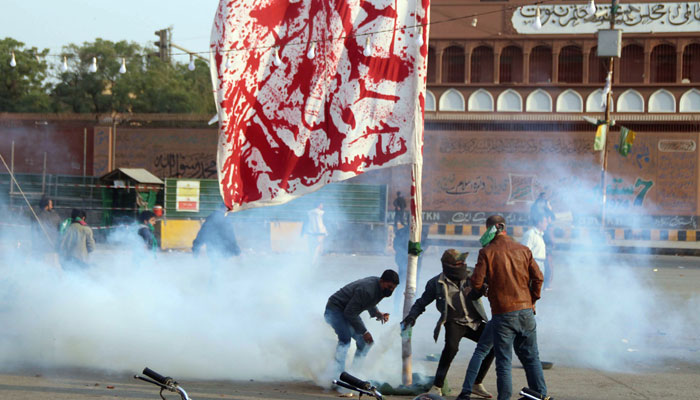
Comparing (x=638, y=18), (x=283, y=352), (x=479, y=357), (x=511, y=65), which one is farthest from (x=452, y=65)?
(x=479, y=357)

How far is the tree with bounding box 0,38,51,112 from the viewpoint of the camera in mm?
44156

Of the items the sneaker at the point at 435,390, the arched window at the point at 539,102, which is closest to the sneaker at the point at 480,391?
the sneaker at the point at 435,390

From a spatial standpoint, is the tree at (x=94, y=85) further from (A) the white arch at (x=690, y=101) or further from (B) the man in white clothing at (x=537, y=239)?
(B) the man in white clothing at (x=537, y=239)

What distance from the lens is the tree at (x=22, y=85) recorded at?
145ft

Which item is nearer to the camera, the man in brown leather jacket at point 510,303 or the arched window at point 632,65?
the man in brown leather jacket at point 510,303

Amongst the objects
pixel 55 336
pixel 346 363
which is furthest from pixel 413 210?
pixel 55 336

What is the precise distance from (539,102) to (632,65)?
157 inches

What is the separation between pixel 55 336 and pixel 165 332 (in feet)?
3.65

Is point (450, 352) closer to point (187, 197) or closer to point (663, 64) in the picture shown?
point (187, 197)

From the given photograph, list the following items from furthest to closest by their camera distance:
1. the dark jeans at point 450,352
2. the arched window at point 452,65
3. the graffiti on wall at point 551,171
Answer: the arched window at point 452,65, the graffiti on wall at point 551,171, the dark jeans at point 450,352

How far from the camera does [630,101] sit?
109ft

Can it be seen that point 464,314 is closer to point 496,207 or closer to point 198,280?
point 198,280

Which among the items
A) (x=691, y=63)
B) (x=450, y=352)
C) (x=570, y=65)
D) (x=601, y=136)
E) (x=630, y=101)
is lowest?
(x=450, y=352)

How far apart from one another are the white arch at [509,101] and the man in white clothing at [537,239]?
22542 millimetres
